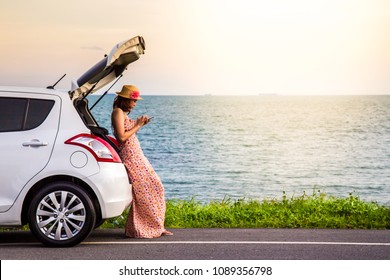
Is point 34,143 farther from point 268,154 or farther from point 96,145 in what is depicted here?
point 268,154

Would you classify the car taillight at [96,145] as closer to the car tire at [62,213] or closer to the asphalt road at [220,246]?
the car tire at [62,213]

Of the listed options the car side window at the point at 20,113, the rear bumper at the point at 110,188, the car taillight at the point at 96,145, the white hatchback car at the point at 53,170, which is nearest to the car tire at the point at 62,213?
the white hatchback car at the point at 53,170

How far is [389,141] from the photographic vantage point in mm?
76438

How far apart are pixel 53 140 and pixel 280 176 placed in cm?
4441

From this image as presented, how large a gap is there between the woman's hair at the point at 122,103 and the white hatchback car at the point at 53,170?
0.64m

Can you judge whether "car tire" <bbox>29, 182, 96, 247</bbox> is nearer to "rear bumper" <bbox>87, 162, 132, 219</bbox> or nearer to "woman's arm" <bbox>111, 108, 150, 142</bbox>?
"rear bumper" <bbox>87, 162, 132, 219</bbox>

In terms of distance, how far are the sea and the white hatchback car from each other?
15.9 m

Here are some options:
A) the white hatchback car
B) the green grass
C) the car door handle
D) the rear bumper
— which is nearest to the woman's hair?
the white hatchback car

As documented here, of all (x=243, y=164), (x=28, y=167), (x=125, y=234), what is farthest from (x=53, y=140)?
(x=243, y=164)

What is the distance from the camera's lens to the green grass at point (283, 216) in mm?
11674

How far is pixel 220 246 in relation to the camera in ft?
32.1

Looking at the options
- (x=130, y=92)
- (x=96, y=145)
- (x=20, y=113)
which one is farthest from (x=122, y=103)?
(x=20, y=113)

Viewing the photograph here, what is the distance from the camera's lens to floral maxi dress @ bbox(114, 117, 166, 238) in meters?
10.3

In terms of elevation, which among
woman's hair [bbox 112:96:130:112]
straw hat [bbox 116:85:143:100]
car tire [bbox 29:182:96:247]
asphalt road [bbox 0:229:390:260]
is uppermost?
straw hat [bbox 116:85:143:100]
